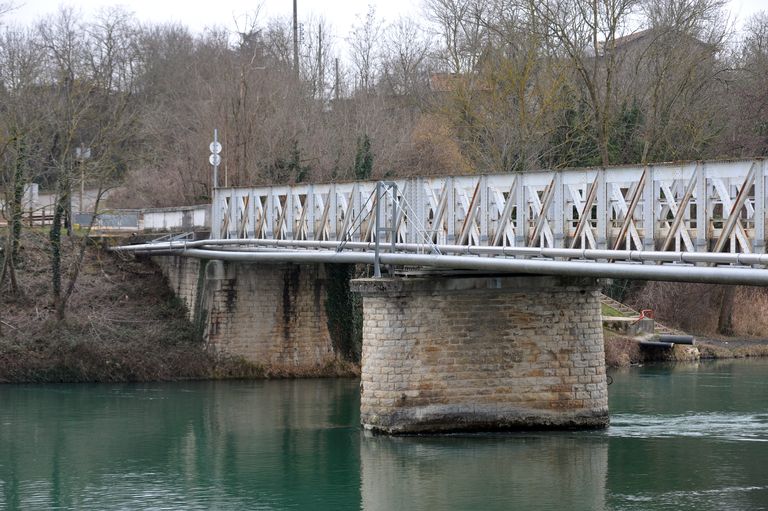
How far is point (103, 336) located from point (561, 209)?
1946 centimetres

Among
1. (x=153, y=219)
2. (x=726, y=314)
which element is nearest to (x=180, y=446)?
(x=153, y=219)

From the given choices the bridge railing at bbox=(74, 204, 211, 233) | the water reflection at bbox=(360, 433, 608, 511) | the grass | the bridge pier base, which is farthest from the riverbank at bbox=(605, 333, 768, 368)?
the water reflection at bbox=(360, 433, 608, 511)

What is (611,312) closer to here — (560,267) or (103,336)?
(103,336)

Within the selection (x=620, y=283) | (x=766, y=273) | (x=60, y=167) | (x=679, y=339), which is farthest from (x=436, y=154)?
(x=766, y=273)

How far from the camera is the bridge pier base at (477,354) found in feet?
88.5

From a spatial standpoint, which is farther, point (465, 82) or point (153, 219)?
point (465, 82)

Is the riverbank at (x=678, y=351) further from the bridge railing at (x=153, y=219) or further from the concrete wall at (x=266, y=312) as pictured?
the bridge railing at (x=153, y=219)

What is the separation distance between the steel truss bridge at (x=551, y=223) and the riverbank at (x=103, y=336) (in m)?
6.01

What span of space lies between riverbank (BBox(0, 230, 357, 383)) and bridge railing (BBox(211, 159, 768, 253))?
6.85 meters

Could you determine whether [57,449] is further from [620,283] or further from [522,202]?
[620,283]

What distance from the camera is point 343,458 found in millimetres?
26297

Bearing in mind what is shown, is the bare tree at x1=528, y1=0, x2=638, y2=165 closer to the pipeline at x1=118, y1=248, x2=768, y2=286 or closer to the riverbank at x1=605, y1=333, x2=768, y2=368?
the riverbank at x1=605, y1=333, x2=768, y2=368

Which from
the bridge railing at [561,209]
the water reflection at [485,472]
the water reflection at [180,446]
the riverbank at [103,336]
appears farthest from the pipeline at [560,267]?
the riverbank at [103,336]

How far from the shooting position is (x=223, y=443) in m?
28.5
